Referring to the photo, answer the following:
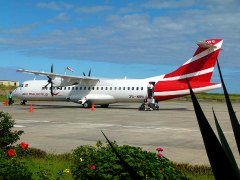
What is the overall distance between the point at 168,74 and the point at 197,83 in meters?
2.76

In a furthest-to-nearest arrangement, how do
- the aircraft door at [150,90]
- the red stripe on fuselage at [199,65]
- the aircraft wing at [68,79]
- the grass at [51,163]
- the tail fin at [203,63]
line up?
the aircraft wing at [68,79] < the aircraft door at [150,90] < the red stripe on fuselage at [199,65] < the tail fin at [203,63] < the grass at [51,163]

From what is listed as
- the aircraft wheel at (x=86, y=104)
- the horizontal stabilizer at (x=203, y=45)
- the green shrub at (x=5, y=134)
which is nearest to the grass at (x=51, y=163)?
the green shrub at (x=5, y=134)

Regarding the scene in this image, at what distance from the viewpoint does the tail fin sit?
97.7 ft

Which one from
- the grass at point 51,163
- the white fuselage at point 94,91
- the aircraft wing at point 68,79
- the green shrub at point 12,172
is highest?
the aircraft wing at point 68,79

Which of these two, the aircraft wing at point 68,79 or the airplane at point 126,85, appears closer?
the airplane at point 126,85

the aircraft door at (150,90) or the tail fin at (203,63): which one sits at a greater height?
the tail fin at (203,63)

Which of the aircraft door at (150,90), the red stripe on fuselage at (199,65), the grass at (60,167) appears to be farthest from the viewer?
the aircraft door at (150,90)

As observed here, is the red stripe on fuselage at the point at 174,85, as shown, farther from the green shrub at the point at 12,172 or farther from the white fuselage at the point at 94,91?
the green shrub at the point at 12,172

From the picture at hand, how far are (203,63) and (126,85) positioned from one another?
23.2 ft

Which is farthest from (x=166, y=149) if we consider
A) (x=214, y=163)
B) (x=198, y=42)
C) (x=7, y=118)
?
(x=198, y=42)

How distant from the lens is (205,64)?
3012 cm

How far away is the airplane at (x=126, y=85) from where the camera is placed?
3009 cm

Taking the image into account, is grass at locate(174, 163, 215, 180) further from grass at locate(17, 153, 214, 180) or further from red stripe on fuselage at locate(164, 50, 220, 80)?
red stripe on fuselage at locate(164, 50, 220, 80)

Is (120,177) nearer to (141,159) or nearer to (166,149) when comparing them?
(141,159)
